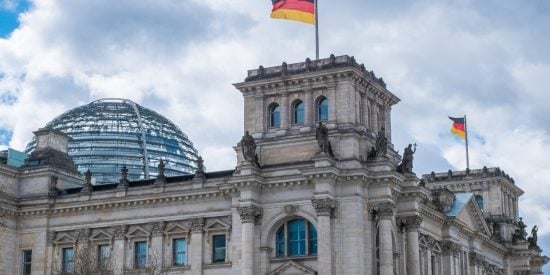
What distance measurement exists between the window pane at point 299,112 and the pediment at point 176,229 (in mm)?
11162

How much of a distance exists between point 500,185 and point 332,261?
1637 inches

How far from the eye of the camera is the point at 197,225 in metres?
74.8

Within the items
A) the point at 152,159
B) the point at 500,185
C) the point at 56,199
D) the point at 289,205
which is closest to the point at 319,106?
the point at 289,205

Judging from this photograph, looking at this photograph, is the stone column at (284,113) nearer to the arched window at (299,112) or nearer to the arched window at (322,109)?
the arched window at (299,112)

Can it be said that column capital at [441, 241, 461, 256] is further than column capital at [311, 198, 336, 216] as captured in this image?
Yes

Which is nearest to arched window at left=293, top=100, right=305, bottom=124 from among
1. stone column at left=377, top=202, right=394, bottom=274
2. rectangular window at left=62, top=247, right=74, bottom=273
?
stone column at left=377, top=202, right=394, bottom=274

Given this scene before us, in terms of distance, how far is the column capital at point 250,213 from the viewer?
70.6m

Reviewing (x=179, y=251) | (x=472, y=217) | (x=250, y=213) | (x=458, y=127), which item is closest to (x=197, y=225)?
(x=179, y=251)

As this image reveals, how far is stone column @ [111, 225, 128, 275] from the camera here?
252 feet

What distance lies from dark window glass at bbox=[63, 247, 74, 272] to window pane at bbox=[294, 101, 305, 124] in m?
20.2

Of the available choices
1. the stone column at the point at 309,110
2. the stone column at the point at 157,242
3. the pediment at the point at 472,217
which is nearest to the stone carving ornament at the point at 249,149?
the stone column at the point at 309,110

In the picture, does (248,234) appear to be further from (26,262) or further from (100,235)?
(26,262)

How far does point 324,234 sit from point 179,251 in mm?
12789

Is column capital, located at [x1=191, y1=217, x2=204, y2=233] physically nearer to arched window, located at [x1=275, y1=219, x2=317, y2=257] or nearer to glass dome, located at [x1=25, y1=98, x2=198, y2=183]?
arched window, located at [x1=275, y1=219, x2=317, y2=257]
